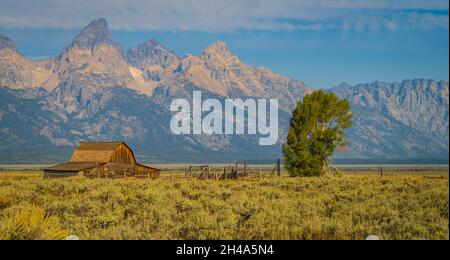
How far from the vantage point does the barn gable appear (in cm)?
6506

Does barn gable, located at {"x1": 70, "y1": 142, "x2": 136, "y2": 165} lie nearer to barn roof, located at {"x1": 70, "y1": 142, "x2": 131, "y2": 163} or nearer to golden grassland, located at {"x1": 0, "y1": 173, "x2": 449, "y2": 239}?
barn roof, located at {"x1": 70, "y1": 142, "x2": 131, "y2": 163}

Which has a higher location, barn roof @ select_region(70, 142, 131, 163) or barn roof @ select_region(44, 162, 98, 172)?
barn roof @ select_region(70, 142, 131, 163)

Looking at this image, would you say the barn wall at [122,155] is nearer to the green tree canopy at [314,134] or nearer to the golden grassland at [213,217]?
the green tree canopy at [314,134]

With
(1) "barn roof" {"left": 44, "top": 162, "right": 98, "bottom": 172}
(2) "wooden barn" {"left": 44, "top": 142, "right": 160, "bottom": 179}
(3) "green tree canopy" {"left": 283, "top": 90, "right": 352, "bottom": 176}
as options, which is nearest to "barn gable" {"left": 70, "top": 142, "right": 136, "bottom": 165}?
(2) "wooden barn" {"left": 44, "top": 142, "right": 160, "bottom": 179}

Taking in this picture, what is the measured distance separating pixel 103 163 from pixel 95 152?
275 centimetres

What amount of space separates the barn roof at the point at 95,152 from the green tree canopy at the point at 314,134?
2004 centimetres

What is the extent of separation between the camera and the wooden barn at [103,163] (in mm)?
60938

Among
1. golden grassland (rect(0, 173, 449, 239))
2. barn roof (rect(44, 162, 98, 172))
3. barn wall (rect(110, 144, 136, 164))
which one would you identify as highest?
barn wall (rect(110, 144, 136, 164))

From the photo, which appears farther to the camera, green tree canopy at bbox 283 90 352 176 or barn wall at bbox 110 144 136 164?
barn wall at bbox 110 144 136 164

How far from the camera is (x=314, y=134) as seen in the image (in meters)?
56.6

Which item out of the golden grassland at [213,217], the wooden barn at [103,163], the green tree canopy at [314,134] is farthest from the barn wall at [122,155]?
the golden grassland at [213,217]

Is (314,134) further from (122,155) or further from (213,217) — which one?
(213,217)
